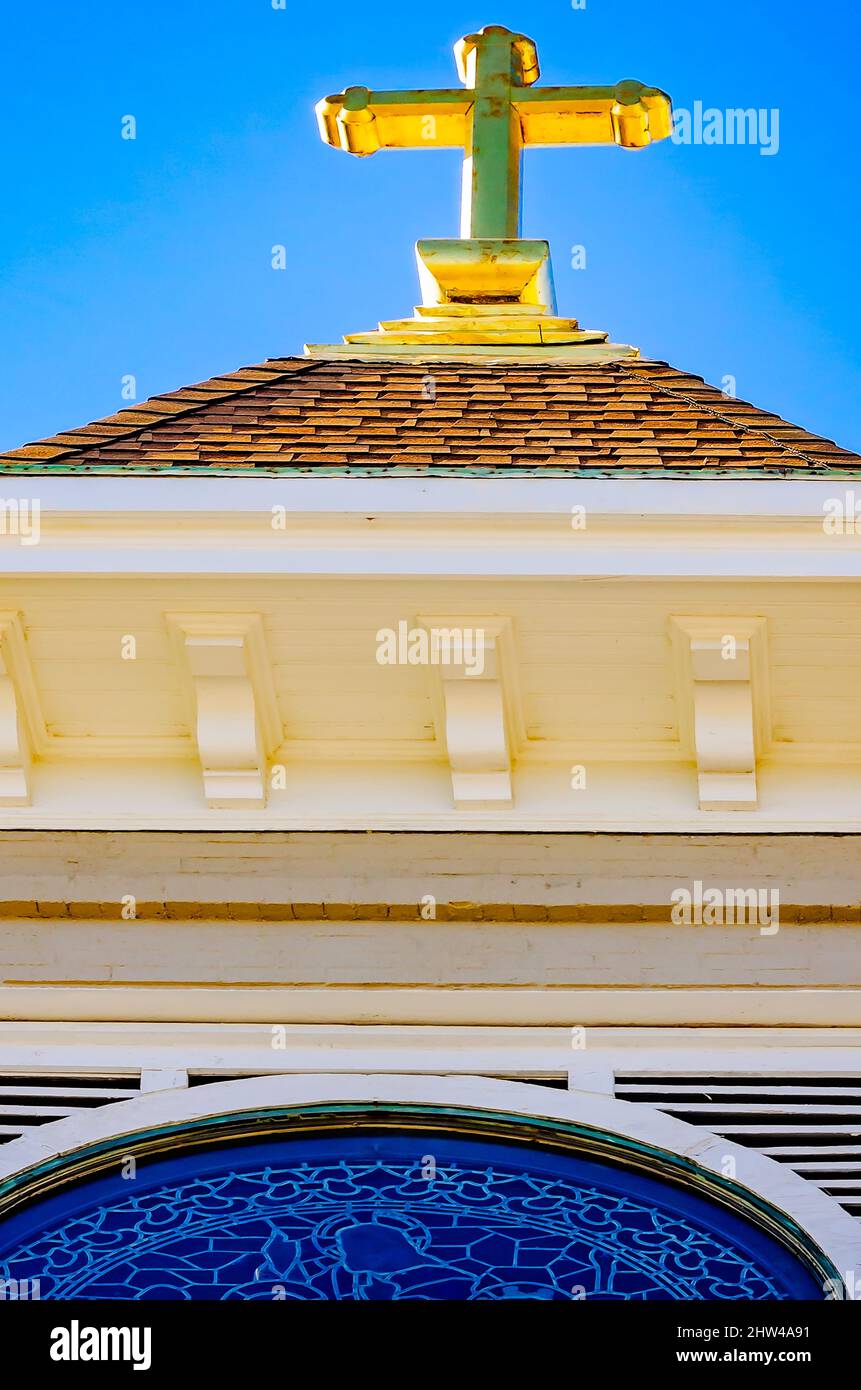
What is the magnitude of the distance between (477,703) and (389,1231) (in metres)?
1.66

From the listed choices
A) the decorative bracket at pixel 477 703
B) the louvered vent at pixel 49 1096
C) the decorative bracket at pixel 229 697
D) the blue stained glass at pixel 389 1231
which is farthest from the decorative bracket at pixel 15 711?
the blue stained glass at pixel 389 1231

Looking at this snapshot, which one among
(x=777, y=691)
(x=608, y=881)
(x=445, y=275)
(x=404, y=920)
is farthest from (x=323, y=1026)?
(x=445, y=275)

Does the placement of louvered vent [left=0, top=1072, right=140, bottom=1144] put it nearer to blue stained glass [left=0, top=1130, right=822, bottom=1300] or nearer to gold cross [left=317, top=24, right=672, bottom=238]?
blue stained glass [left=0, top=1130, right=822, bottom=1300]

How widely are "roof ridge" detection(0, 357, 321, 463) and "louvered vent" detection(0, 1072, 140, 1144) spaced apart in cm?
186

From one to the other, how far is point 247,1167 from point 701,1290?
1.16 metres

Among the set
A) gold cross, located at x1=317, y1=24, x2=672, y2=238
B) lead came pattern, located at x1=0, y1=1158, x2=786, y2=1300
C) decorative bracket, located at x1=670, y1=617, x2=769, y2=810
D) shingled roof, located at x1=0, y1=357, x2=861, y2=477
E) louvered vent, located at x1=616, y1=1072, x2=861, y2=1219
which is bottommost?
lead came pattern, located at x1=0, y1=1158, x2=786, y2=1300

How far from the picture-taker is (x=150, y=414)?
22.8 ft

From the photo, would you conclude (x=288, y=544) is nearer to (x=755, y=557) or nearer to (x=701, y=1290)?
(x=755, y=557)

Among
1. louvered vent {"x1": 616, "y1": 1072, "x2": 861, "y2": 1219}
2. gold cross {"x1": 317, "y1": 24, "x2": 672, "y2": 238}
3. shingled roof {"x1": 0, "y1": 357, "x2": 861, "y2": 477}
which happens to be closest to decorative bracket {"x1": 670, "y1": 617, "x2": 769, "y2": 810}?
shingled roof {"x1": 0, "y1": 357, "x2": 861, "y2": 477}

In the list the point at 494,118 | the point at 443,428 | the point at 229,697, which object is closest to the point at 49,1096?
the point at 229,697

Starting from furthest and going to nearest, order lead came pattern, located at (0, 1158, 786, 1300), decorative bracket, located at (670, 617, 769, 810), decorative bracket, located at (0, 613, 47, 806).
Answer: decorative bracket, located at (0, 613, 47, 806) → decorative bracket, located at (670, 617, 769, 810) → lead came pattern, located at (0, 1158, 786, 1300)

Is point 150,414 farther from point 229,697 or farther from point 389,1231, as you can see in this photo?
point 389,1231

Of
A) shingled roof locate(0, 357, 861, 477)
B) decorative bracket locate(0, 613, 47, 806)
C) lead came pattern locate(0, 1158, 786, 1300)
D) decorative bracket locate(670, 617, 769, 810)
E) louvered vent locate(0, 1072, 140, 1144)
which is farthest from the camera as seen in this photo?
shingled roof locate(0, 357, 861, 477)

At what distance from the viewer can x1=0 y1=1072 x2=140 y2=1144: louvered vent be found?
4746mm
